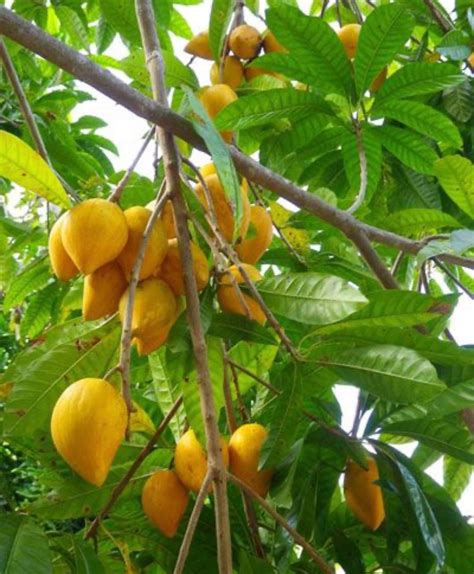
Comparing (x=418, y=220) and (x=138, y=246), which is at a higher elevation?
(x=418, y=220)

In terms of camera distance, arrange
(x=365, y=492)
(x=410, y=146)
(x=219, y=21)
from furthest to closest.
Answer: (x=410, y=146)
(x=219, y=21)
(x=365, y=492)

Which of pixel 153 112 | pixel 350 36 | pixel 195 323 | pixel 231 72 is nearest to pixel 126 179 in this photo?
pixel 153 112

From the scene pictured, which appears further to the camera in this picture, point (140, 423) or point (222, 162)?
point (140, 423)

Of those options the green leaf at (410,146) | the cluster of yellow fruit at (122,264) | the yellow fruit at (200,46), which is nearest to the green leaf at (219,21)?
the yellow fruit at (200,46)

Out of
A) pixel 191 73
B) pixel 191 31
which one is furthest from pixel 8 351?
pixel 191 73

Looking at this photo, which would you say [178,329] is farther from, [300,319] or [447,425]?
[447,425]

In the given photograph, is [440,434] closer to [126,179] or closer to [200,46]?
[126,179]

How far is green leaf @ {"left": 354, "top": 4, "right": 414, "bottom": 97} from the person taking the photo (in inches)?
48.4

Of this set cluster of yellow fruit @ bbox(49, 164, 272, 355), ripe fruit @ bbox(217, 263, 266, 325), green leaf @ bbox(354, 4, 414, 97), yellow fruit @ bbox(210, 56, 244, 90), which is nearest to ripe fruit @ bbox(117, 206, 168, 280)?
cluster of yellow fruit @ bbox(49, 164, 272, 355)

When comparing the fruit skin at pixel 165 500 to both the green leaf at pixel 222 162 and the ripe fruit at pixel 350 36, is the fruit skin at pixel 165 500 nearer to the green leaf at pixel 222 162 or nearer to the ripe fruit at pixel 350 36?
the green leaf at pixel 222 162

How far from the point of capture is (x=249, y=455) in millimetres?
963

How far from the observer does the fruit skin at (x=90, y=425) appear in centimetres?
70

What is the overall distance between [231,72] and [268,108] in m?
0.25

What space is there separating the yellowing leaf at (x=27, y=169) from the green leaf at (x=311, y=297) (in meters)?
0.24
